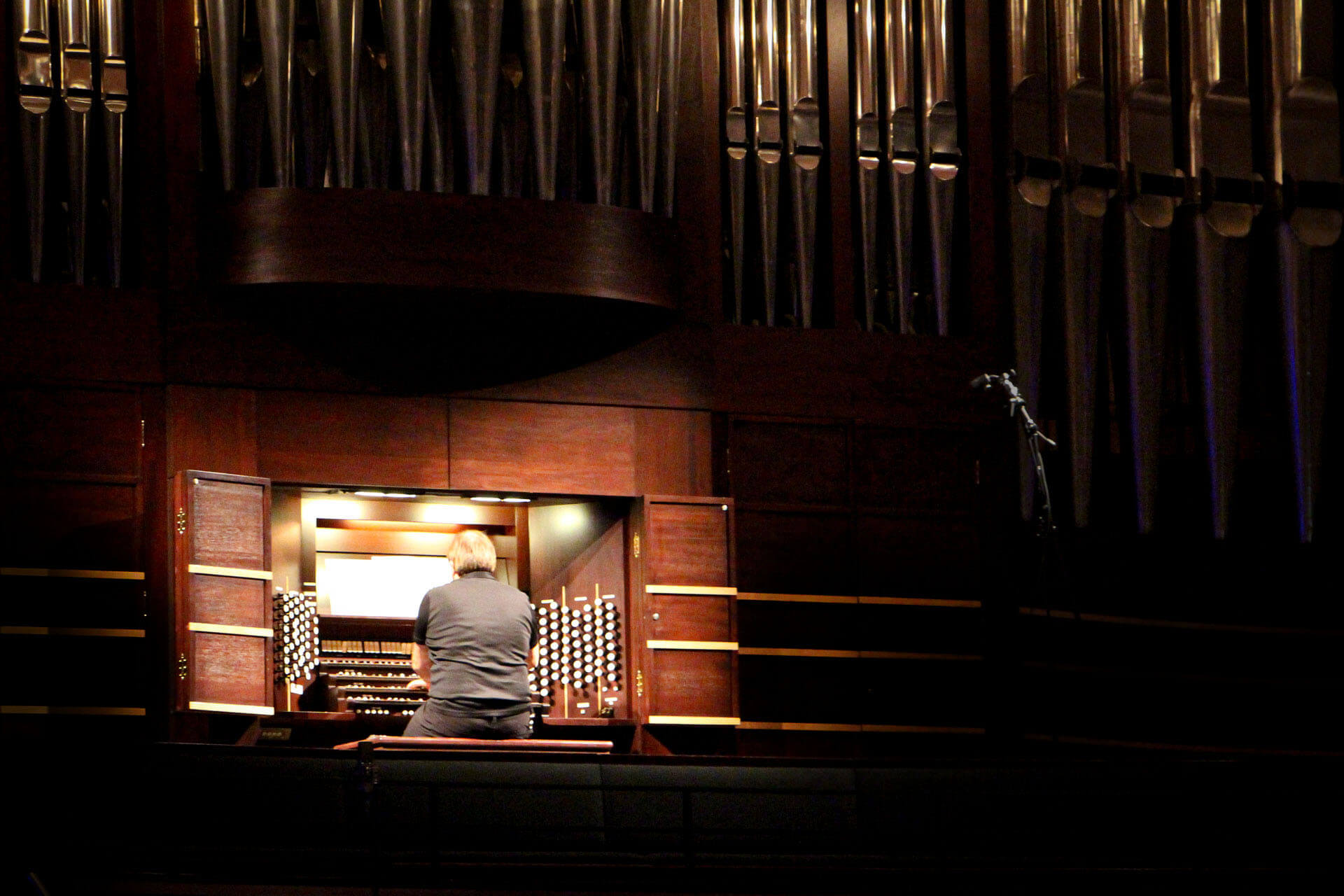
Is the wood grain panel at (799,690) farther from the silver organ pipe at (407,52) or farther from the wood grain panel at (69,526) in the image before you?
the silver organ pipe at (407,52)

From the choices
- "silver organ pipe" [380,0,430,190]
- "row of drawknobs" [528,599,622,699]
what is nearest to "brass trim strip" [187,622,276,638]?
"row of drawknobs" [528,599,622,699]

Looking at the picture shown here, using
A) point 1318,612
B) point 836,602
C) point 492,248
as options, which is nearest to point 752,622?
point 836,602

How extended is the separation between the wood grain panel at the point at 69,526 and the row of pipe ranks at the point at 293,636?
594 mm

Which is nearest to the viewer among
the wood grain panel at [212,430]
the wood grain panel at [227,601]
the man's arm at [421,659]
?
the man's arm at [421,659]

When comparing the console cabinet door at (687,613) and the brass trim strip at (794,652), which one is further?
the brass trim strip at (794,652)

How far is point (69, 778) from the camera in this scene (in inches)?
233

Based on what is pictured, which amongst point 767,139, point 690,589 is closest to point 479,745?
point 690,589

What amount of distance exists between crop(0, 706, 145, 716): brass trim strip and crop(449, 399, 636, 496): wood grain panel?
1.62 meters

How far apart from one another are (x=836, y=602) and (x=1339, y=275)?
9.34ft

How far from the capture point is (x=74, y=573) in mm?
7785

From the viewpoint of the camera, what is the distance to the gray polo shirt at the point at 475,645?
7004mm

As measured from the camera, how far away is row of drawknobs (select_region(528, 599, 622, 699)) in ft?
27.7

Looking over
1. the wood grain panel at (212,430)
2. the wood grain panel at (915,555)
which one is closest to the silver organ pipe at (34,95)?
the wood grain panel at (212,430)

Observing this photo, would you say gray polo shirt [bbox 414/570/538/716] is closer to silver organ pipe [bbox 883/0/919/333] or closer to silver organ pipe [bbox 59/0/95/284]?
silver organ pipe [bbox 59/0/95/284]
